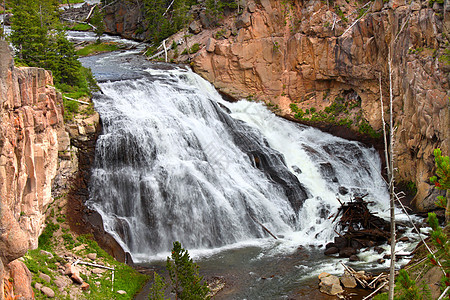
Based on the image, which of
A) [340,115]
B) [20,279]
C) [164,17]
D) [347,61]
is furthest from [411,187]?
[164,17]

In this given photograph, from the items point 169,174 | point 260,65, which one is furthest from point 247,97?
point 169,174

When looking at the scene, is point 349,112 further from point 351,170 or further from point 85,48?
point 85,48

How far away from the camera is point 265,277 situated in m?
17.7

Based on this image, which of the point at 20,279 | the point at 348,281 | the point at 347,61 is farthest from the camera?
the point at 347,61

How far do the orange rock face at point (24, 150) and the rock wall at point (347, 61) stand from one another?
672 inches

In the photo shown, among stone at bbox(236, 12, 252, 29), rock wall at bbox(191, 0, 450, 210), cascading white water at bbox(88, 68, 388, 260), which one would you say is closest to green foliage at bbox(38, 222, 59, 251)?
cascading white water at bbox(88, 68, 388, 260)

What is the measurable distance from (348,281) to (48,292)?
10.4 meters

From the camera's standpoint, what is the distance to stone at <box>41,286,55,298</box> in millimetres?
13288

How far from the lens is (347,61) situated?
30391mm

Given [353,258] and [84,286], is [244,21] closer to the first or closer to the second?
[353,258]

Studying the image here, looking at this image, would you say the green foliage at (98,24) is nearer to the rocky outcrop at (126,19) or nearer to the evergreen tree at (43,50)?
the rocky outcrop at (126,19)

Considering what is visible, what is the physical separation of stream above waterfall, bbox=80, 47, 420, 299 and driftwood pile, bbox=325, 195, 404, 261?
0.58m

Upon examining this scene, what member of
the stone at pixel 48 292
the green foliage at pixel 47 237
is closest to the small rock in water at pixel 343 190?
the green foliage at pixel 47 237

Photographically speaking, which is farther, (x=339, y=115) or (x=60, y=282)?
(x=339, y=115)
